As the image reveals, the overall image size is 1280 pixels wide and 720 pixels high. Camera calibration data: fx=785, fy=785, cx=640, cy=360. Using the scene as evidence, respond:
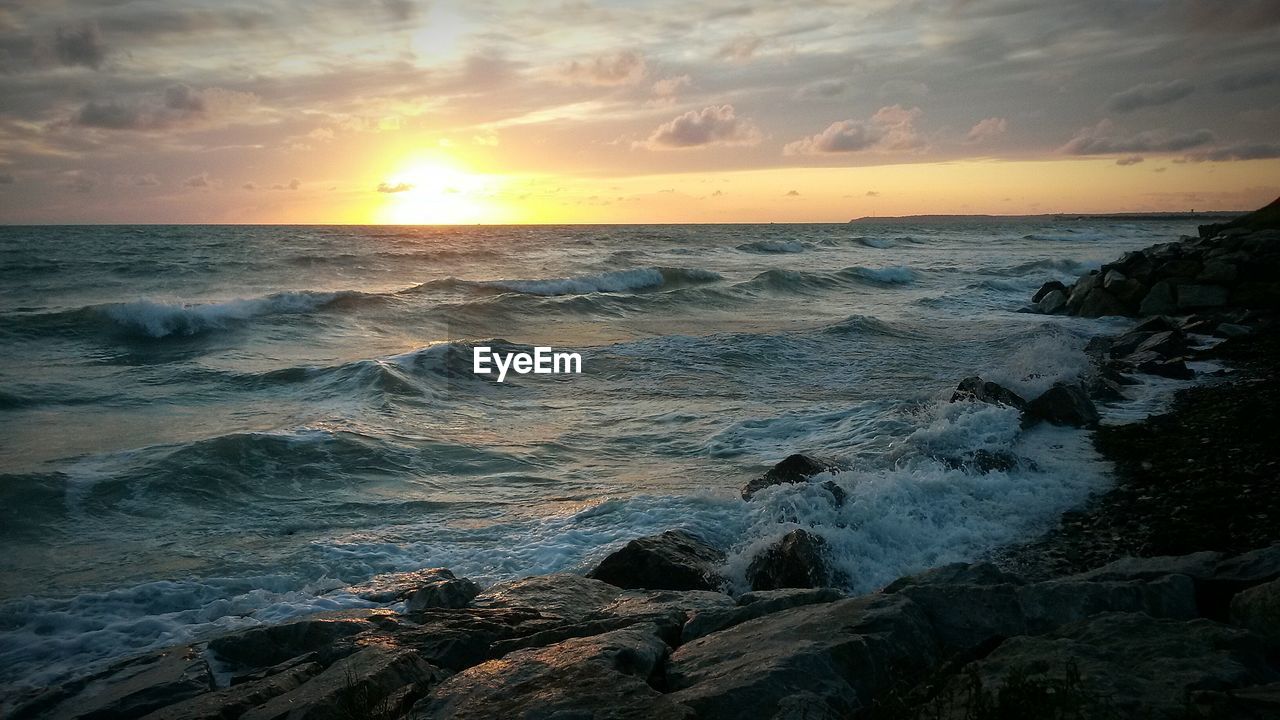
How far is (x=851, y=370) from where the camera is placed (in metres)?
18.5

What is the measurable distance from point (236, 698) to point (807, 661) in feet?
11.5

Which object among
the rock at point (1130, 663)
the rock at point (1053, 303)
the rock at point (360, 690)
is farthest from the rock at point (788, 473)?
the rock at point (1053, 303)

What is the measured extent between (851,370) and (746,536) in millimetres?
10696

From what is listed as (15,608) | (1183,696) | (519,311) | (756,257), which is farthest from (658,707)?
(756,257)

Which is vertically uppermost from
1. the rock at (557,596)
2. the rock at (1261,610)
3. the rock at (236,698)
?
the rock at (1261,610)

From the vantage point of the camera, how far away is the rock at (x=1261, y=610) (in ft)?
14.0

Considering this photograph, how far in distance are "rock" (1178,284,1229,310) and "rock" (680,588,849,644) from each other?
2167 centimetres

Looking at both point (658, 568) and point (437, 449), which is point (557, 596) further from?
point (437, 449)

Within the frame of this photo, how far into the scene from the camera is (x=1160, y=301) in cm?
2319

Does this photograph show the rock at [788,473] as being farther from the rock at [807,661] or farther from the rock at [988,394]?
the rock at [807,661]

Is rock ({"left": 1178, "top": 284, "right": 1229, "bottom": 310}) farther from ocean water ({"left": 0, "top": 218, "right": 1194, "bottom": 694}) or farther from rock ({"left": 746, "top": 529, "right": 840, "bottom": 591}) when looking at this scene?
rock ({"left": 746, "top": 529, "right": 840, "bottom": 591})

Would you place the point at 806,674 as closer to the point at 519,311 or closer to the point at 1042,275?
the point at 519,311

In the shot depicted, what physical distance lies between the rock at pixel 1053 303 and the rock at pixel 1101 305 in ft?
5.00

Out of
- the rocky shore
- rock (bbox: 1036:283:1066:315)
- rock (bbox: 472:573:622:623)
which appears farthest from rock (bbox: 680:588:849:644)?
rock (bbox: 1036:283:1066:315)
